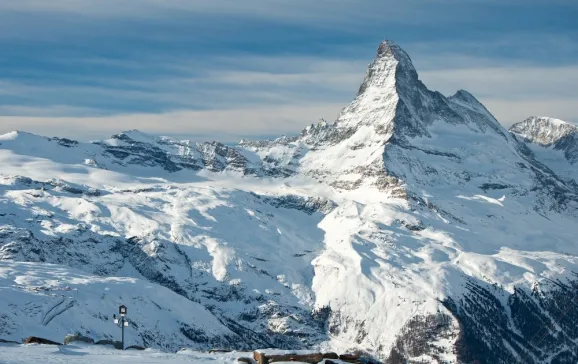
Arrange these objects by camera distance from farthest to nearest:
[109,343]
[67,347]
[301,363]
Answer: [109,343] < [67,347] < [301,363]

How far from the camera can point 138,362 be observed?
265 feet

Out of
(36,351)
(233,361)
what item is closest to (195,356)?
(233,361)

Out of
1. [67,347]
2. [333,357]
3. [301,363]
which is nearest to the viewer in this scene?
[301,363]

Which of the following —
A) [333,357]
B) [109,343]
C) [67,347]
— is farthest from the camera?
[109,343]

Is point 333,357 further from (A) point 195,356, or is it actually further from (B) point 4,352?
(B) point 4,352

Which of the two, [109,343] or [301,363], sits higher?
[301,363]

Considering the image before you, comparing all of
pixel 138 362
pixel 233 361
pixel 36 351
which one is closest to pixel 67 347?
pixel 36 351

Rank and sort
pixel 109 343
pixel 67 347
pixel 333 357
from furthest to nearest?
pixel 109 343
pixel 67 347
pixel 333 357

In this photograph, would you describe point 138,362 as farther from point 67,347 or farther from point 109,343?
point 109,343

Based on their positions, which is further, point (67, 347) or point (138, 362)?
point (67, 347)

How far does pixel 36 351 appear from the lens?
275 ft

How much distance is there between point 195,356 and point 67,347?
1129 cm

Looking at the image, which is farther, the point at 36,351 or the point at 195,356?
the point at 195,356

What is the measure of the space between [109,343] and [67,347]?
1104 centimetres
